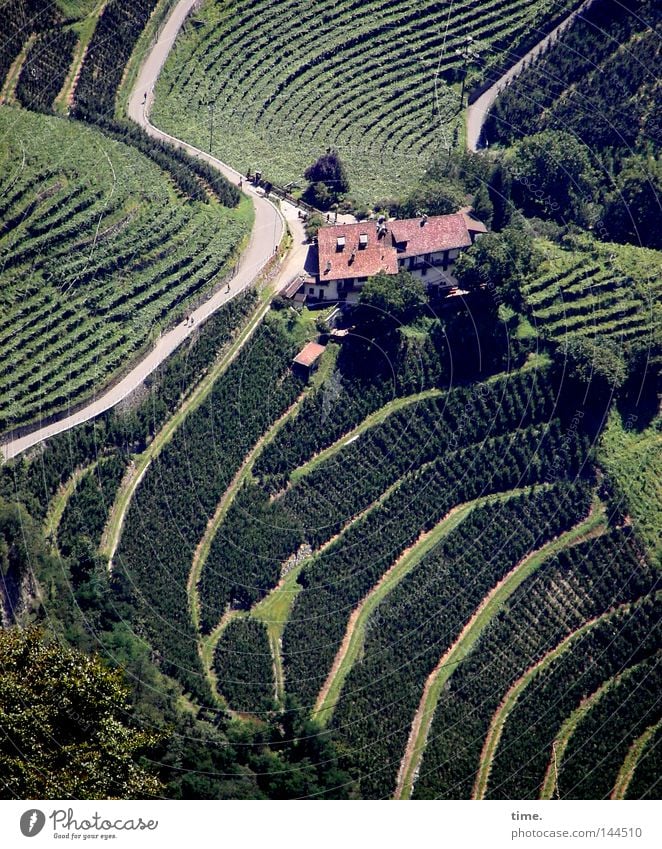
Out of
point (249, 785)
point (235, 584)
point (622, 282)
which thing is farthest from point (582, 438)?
point (249, 785)

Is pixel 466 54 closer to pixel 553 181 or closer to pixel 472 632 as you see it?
pixel 553 181

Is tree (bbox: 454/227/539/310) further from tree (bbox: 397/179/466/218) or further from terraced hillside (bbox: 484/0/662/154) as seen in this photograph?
terraced hillside (bbox: 484/0/662/154)

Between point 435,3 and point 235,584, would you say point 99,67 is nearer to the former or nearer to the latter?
point 435,3

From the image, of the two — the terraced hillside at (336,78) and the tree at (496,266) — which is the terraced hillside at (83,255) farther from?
the tree at (496,266)

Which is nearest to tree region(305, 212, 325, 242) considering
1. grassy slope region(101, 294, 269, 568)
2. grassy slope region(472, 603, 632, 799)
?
grassy slope region(101, 294, 269, 568)

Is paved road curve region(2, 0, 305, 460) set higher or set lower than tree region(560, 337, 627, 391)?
higher

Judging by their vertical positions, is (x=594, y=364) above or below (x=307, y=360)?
below

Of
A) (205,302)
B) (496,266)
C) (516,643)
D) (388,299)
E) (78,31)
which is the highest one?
(78,31)

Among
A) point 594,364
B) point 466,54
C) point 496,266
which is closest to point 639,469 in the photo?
point 594,364
